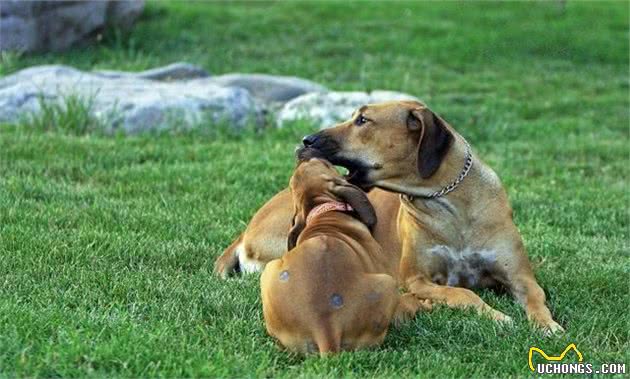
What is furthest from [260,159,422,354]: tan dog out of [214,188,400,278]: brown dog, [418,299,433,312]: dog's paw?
[214,188,400,278]: brown dog

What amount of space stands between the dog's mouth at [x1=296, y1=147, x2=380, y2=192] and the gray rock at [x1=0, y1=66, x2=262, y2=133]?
5.42m

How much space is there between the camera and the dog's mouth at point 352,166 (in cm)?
649

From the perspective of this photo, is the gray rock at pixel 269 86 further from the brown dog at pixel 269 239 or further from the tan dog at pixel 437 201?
the tan dog at pixel 437 201

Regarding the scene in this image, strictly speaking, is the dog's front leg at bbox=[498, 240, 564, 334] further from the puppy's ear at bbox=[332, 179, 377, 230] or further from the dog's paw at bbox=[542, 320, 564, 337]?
the puppy's ear at bbox=[332, 179, 377, 230]

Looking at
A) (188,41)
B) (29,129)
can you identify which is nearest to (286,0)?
(188,41)

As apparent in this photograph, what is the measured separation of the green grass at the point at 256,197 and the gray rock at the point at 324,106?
1.25ft

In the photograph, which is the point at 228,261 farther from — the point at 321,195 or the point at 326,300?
the point at 326,300

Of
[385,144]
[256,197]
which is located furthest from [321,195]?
[256,197]

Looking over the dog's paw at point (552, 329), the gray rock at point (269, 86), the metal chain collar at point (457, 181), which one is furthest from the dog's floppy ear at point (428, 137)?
the gray rock at point (269, 86)

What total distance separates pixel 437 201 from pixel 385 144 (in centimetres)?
49

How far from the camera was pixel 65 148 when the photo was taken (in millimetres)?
10359

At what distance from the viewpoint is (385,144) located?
21.5 ft

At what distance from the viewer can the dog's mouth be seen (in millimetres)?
6492

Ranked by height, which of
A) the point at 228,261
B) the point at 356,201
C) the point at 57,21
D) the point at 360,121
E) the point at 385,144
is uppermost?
the point at 360,121
